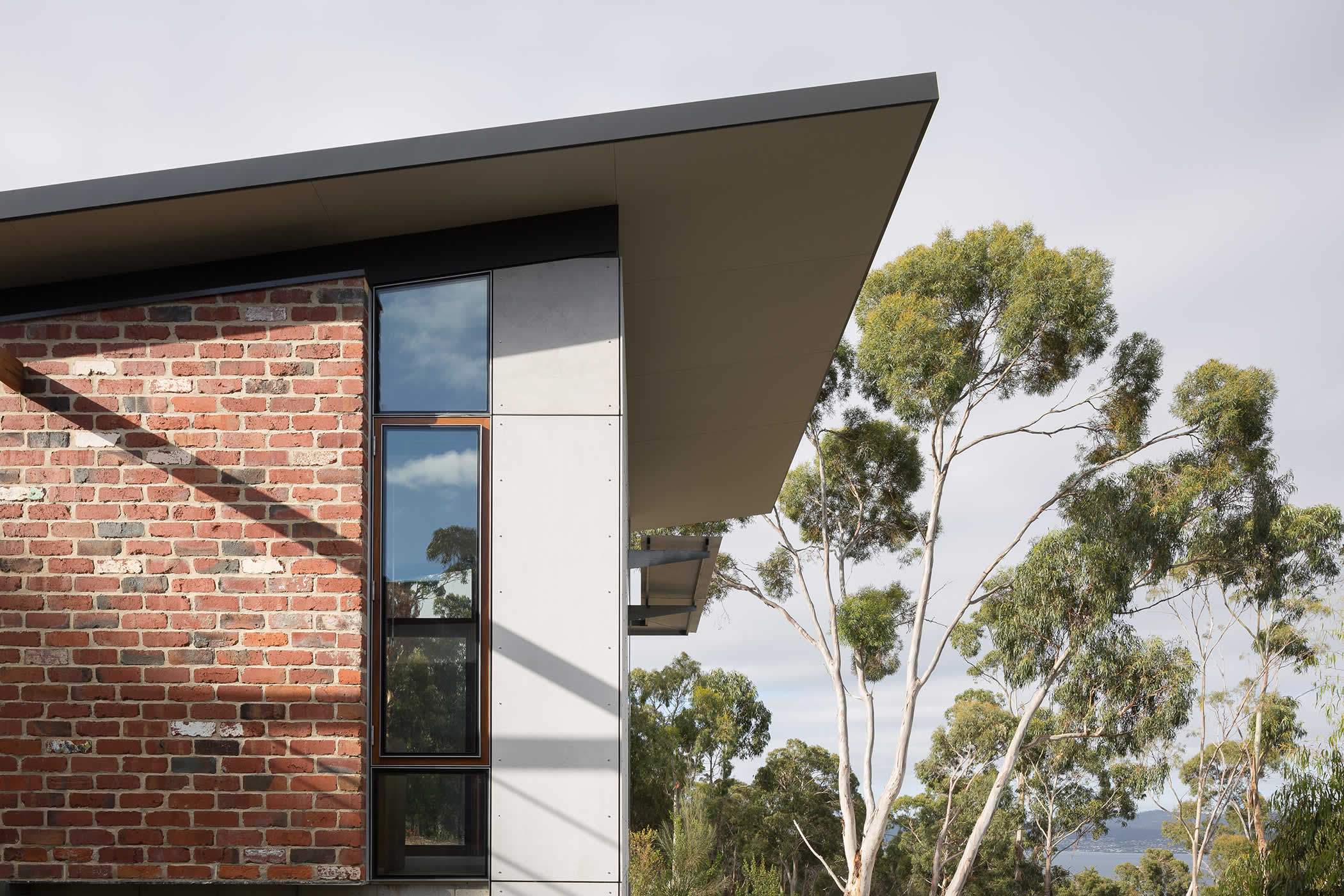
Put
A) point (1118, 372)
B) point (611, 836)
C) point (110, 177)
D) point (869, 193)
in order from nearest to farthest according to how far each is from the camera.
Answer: point (110, 177), point (611, 836), point (869, 193), point (1118, 372)

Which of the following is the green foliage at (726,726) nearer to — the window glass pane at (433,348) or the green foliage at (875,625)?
the green foliage at (875,625)

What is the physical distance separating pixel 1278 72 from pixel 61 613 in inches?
1156

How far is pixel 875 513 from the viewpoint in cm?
1906

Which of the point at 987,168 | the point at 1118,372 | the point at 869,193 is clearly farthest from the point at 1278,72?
the point at 869,193

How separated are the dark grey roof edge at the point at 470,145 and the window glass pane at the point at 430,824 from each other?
7.50ft

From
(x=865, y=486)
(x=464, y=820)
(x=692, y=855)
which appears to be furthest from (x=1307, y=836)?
(x=865, y=486)

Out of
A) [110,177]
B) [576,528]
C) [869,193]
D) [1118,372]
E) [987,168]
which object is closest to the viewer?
[110,177]

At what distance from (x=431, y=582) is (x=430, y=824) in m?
0.93

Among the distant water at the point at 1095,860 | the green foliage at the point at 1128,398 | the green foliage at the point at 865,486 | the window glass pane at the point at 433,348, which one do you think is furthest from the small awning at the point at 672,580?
the distant water at the point at 1095,860

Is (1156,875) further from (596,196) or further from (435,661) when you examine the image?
(596,196)

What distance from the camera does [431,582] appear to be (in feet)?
14.0

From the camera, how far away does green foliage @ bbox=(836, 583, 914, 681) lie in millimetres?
18859

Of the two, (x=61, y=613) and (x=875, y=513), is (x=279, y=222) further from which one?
(x=875, y=513)

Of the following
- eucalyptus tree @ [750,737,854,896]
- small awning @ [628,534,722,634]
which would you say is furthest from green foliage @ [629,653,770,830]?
small awning @ [628,534,722,634]
